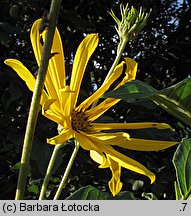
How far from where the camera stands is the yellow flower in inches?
21.8

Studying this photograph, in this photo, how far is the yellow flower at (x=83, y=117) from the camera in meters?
0.55

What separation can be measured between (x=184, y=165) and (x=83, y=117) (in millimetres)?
209

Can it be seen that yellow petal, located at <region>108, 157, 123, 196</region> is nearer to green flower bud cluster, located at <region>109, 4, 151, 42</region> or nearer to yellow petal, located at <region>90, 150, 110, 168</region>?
yellow petal, located at <region>90, 150, 110, 168</region>

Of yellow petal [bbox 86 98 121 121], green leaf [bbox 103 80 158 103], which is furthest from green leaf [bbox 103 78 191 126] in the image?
yellow petal [bbox 86 98 121 121]

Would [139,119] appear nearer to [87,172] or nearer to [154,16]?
[87,172]

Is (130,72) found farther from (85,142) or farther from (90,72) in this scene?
(90,72)

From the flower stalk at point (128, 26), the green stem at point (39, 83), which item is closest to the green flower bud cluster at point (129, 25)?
the flower stalk at point (128, 26)

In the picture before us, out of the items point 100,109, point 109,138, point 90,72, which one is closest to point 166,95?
point 109,138

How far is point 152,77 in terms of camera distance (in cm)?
234

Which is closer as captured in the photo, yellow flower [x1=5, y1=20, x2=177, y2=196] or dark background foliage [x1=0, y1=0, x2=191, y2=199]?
yellow flower [x1=5, y1=20, x2=177, y2=196]

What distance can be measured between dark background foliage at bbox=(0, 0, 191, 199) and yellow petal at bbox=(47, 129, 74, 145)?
0.39 m

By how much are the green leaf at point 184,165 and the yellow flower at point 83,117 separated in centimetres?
5

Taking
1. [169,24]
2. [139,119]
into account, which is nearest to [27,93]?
[139,119]

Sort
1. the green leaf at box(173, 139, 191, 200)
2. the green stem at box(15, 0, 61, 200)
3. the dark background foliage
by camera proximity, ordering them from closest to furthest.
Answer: the green stem at box(15, 0, 61, 200) → the green leaf at box(173, 139, 191, 200) → the dark background foliage
